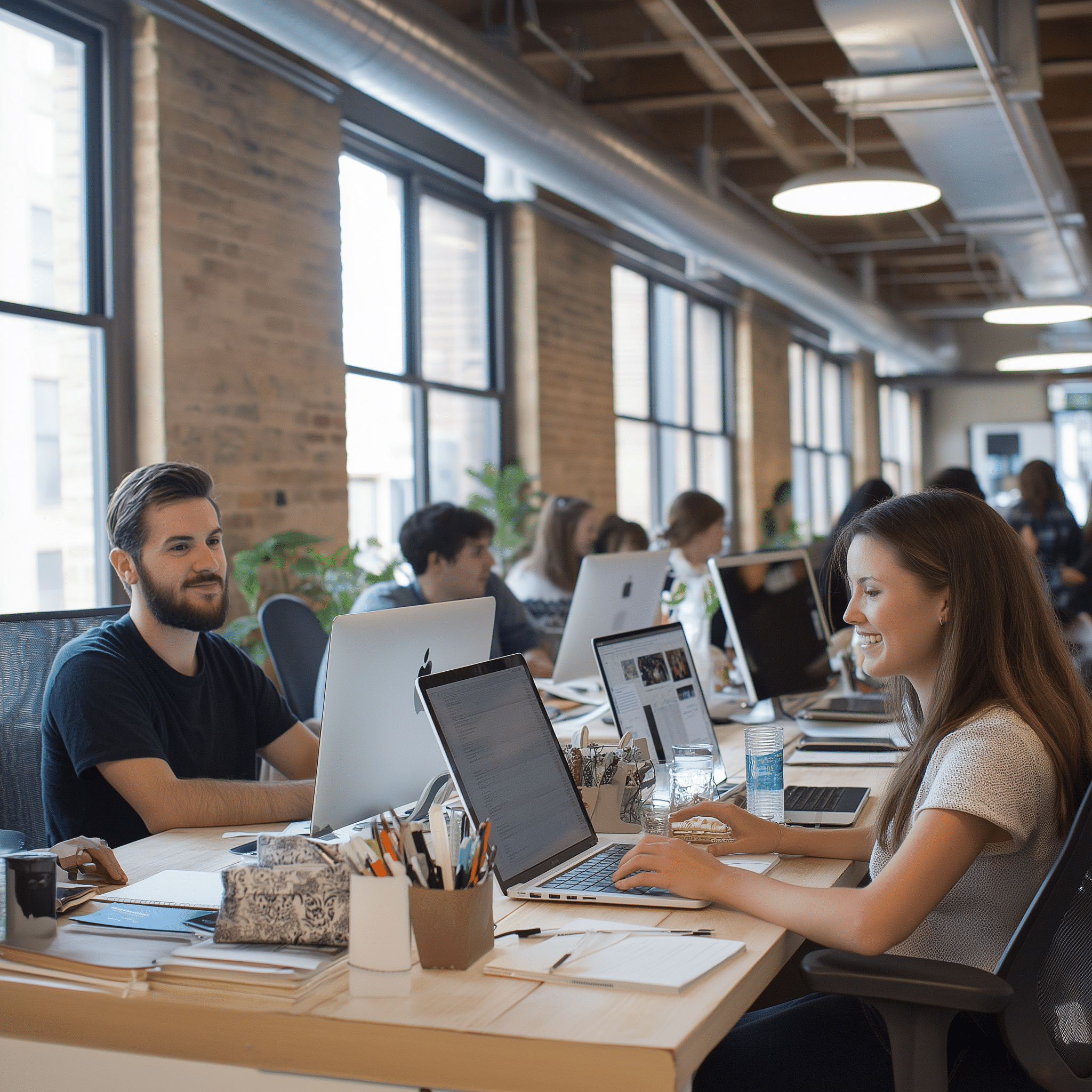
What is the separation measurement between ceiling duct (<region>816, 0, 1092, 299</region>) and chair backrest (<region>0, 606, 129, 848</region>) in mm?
3560

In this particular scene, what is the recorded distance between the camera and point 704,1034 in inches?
49.0

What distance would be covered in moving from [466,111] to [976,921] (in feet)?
12.0

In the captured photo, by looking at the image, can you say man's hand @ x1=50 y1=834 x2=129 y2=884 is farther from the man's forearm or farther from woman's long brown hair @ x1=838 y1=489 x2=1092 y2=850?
woman's long brown hair @ x1=838 y1=489 x2=1092 y2=850

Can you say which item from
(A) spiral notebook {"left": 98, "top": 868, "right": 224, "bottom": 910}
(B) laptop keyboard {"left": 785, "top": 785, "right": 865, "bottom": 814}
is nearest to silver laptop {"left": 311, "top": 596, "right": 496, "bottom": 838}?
(A) spiral notebook {"left": 98, "top": 868, "right": 224, "bottom": 910}

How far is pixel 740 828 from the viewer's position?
186 cm

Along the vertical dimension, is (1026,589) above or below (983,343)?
below

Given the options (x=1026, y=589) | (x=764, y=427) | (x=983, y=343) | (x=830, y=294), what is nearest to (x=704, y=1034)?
(x=1026, y=589)

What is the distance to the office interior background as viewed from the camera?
13.3 feet

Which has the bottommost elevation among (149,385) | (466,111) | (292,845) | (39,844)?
(39,844)

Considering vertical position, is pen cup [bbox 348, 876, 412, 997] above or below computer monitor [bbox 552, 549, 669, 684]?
below

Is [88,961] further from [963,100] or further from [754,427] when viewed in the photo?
[754,427]

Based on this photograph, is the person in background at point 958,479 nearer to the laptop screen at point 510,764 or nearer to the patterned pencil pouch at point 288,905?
the laptop screen at point 510,764

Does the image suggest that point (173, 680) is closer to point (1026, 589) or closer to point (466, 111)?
point (1026, 589)

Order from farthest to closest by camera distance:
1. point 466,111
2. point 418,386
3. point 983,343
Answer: point 983,343
point 418,386
point 466,111
